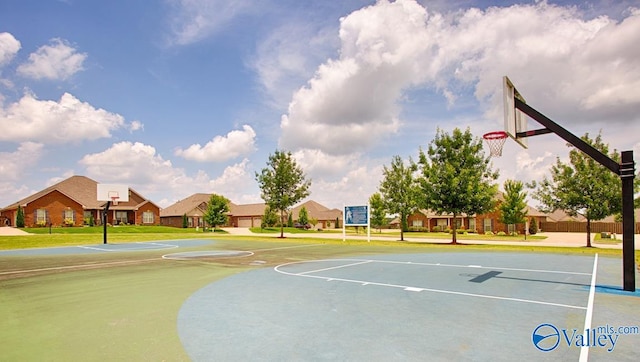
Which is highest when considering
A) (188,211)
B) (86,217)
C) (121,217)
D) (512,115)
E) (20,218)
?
(512,115)

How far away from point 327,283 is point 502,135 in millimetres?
9069

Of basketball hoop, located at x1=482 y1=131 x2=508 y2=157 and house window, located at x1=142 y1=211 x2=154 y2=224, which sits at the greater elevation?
basketball hoop, located at x1=482 y1=131 x2=508 y2=157

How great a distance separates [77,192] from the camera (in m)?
58.2

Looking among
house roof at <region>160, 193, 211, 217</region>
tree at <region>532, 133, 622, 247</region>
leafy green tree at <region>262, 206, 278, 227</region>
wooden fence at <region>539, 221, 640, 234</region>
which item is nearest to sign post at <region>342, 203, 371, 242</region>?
tree at <region>532, 133, 622, 247</region>

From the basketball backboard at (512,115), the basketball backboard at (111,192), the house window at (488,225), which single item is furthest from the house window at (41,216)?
the house window at (488,225)

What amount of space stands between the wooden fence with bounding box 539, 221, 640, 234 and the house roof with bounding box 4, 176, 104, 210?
75.3 metres

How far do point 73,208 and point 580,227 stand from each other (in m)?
81.9

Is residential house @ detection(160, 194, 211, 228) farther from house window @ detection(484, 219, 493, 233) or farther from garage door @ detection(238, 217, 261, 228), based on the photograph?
house window @ detection(484, 219, 493, 233)

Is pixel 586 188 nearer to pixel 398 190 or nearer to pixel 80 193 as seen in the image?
pixel 398 190

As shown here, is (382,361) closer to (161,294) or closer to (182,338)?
(182,338)

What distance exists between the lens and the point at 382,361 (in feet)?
16.7

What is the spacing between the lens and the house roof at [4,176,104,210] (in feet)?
175

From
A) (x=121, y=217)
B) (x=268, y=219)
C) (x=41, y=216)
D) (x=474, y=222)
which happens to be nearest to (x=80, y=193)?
(x=121, y=217)

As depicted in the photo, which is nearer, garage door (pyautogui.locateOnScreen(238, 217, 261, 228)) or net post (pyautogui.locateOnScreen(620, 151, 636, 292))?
net post (pyautogui.locateOnScreen(620, 151, 636, 292))
